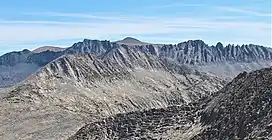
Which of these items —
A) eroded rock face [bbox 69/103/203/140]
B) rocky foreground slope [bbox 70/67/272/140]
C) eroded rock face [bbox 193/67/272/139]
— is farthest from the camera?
eroded rock face [bbox 69/103/203/140]

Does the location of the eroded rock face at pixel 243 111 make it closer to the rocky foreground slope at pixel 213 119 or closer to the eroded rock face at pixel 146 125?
the rocky foreground slope at pixel 213 119

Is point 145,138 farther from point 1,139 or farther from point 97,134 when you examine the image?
point 1,139

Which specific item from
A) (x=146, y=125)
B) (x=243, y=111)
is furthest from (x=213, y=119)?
(x=146, y=125)

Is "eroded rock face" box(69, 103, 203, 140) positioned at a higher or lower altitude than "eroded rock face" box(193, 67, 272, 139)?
lower

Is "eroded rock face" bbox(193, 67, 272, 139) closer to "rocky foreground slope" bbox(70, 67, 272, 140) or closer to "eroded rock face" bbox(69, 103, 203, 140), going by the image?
"rocky foreground slope" bbox(70, 67, 272, 140)

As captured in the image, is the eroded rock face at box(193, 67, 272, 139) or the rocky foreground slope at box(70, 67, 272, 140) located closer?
the eroded rock face at box(193, 67, 272, 139)

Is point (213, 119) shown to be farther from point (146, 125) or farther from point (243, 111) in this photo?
point (146, 125)

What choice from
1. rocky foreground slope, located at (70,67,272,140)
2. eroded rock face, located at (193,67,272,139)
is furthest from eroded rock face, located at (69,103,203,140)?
eroded rock face, located at (193,67,272,139)

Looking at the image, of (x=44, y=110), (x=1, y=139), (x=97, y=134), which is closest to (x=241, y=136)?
(x=97, y=134)
